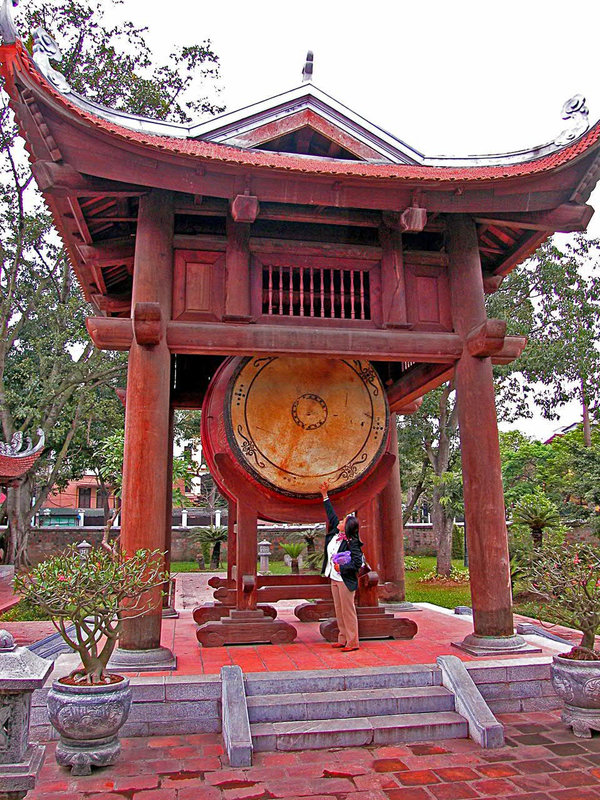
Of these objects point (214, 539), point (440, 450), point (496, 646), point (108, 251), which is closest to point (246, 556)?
point (496, 646)

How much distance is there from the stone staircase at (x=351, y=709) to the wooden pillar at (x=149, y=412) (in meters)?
1.08

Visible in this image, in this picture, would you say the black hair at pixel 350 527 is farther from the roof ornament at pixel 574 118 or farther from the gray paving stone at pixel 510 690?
the roof ornament at pixel 574 118

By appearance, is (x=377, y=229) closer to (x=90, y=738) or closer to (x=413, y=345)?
(x=413, y=345)

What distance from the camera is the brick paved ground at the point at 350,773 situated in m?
3.82

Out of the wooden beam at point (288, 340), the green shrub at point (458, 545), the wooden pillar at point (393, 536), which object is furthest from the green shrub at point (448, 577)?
the wooden beam at point (288, 340)

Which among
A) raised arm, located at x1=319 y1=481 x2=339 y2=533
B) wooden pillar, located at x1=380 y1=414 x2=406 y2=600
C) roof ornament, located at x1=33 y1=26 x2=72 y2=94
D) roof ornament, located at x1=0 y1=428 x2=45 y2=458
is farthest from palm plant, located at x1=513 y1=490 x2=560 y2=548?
roof ornament, located at x1=0 y1=428 x2=45 y2=458

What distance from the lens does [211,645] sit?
6.37m

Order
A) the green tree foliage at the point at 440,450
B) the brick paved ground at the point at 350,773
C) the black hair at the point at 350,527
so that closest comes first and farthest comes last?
the brick paved ground at the point at 350,773
the black hair at the point at 350,527
the green tree foliage at the point at 440,450

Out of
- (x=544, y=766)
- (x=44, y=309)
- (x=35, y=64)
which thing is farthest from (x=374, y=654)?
(x=44, y=309)

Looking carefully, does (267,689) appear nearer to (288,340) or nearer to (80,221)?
(288,340)

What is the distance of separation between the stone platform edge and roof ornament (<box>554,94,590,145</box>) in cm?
519

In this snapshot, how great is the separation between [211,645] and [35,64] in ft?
18.7

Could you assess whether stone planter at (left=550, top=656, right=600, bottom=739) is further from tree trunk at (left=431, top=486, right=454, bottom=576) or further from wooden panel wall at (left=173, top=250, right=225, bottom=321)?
tree trunk at (left=431, top=486, right=454, bottom=576)

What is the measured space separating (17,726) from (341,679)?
8.42 feet
